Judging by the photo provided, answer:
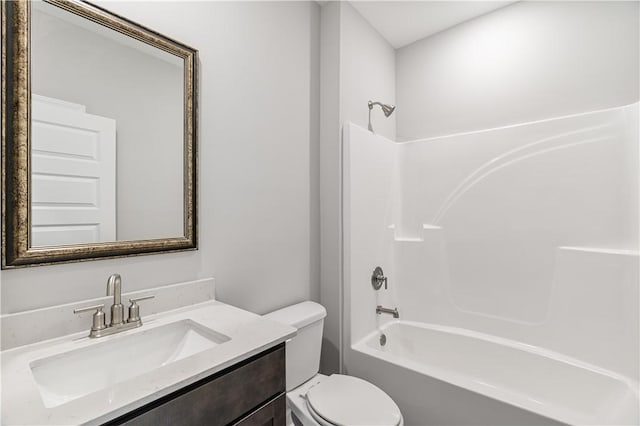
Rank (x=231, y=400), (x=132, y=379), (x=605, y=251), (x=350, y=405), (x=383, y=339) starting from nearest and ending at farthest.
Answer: (x=132, y=379)
(x=231, y=400)
(x=350, y=405)
(x=605, y=251)
(x=383, y=339)

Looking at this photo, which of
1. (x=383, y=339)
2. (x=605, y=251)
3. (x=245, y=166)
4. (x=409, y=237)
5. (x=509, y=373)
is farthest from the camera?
(x=409, y=237)

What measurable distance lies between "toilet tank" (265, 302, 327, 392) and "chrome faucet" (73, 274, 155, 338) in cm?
63

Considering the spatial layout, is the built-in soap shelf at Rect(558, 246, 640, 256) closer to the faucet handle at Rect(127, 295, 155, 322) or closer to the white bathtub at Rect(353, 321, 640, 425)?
the white bathtub at Rect(353, 321, 640, 425)

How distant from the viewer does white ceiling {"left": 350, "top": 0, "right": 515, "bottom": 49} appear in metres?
2.06

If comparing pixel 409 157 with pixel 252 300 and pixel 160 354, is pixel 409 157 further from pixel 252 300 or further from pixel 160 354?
pixel 160 354

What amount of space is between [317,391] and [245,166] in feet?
3.70

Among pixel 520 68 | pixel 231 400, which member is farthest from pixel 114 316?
pixel 520 68

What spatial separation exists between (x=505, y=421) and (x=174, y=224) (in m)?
1.62

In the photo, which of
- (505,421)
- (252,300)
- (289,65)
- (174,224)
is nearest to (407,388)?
(505,421)

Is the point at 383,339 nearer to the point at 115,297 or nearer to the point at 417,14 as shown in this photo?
the point at 115,297

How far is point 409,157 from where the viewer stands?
7.99 ft

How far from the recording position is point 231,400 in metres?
0.89

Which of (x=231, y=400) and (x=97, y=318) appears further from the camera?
(x=97, y=318)

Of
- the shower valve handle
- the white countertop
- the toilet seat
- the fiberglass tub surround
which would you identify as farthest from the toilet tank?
the shower valve handle
